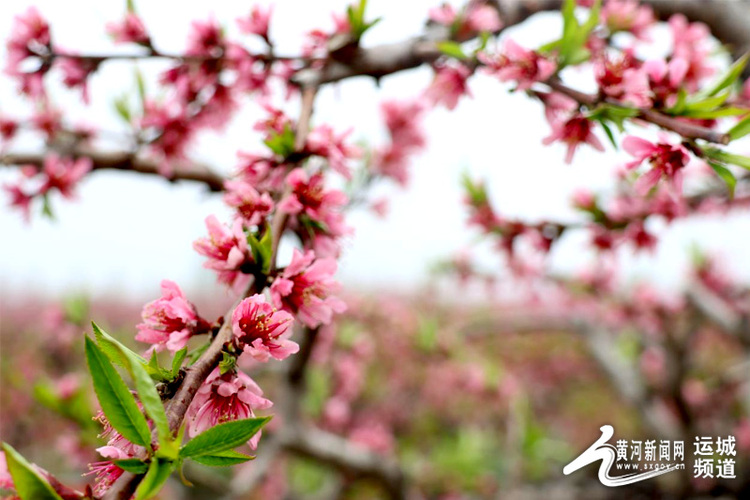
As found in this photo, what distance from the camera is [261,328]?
0.53 m

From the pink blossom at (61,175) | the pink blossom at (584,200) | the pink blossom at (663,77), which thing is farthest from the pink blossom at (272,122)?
the pink blossom at (584,200)

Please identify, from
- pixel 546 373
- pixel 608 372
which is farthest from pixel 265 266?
pixel 546 373

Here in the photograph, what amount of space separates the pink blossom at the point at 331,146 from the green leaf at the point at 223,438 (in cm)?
43

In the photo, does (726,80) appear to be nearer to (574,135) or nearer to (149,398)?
(574,135)

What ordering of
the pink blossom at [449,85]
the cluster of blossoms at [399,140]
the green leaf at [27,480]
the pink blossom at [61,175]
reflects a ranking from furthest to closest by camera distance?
the cluster of blossoms at [399,140], the pink blossom at [61,175], the pink blossom at [449,85], the green leaf at [27,480]

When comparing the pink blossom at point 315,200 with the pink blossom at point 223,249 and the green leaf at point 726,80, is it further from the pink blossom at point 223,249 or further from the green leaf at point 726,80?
the green leaf at point 726,80

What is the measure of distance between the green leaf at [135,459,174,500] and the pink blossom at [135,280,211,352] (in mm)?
154

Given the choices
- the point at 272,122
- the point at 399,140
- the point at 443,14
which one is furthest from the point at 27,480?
the point at 399,140

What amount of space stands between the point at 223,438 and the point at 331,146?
1.51 feet

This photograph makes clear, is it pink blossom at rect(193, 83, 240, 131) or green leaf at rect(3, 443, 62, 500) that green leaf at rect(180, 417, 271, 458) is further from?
pink blossom at rect(193, 83, 240, 131)

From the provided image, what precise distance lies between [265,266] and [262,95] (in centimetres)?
64

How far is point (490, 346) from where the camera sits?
5801 millimetres

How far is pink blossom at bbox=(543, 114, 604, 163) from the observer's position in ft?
2.55

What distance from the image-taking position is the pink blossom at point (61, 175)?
1231mm
